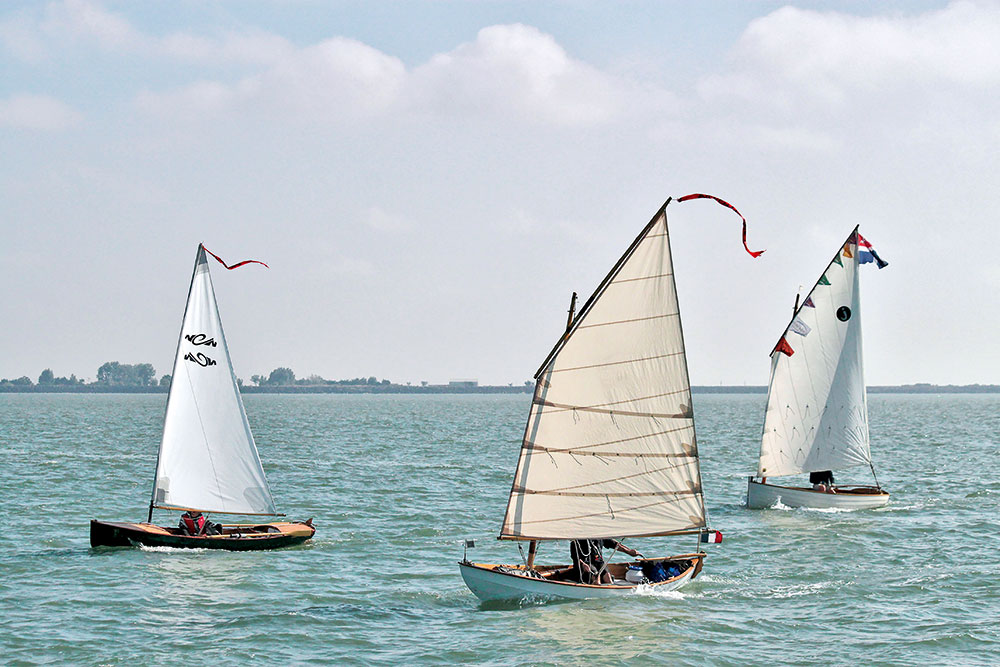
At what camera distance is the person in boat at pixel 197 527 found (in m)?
38.1

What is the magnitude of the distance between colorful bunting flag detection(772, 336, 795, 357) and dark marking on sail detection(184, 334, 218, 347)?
26.4 metres

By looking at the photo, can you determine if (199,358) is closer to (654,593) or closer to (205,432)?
(205,432)

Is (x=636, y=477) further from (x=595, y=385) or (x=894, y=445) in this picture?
(x=894, y=445)

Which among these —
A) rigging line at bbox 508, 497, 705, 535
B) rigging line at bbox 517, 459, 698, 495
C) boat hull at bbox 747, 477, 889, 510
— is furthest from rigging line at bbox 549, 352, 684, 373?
boat hull at bbox 747, 477, 889, 510

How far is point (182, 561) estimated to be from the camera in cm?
3619

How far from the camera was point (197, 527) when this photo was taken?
38.2 metres

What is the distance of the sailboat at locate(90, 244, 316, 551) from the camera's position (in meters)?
39.3

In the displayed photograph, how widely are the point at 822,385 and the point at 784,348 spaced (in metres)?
2.73

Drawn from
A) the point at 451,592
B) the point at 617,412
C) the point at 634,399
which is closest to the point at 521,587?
the point at 451,592

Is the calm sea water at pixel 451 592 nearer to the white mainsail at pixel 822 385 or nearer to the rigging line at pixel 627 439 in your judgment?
the white mainsail at pixel 822 385

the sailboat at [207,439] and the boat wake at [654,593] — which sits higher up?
the sailboat at [207,439]

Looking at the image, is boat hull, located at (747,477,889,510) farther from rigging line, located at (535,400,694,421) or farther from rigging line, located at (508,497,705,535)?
rigging line, located at (535,400,694,421)

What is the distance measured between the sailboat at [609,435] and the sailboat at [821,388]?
2222cm

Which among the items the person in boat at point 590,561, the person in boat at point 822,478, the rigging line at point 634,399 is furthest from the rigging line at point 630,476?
the person in boat at point 822,478
